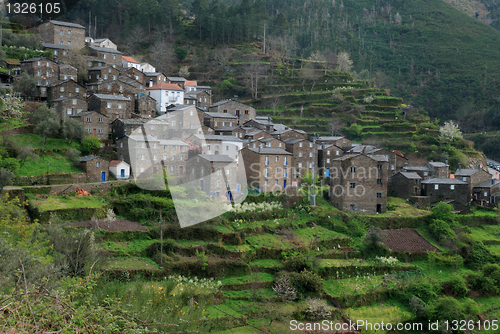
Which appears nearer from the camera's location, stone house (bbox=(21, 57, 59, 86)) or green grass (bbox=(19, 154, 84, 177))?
green grass (bbox=(19, 154, 84, 177))

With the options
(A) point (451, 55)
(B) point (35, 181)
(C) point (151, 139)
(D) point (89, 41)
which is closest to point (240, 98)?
(D) point (89, 41)

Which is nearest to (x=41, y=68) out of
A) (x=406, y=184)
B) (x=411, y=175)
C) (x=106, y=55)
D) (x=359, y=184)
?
(x=106, y=55)

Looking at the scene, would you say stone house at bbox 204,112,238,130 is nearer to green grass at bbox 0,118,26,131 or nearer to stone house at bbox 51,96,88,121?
stone house at bbox 51,96,88,121

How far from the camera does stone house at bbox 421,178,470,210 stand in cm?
4138

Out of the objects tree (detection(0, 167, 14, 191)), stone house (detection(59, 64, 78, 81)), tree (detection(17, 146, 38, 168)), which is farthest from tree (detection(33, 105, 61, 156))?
stone house (detection(59, 64, 78, 81))

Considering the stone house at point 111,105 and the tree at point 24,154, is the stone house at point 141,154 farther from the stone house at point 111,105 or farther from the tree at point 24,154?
the tree at point 24,154

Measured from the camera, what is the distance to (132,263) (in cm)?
2497

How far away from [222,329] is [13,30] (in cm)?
4840

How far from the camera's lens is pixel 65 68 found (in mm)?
45469

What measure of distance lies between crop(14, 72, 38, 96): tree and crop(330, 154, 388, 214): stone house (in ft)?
97.3

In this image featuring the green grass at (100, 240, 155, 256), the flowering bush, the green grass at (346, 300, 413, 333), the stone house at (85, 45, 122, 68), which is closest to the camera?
the green grass at (100, 240, 155, 256)

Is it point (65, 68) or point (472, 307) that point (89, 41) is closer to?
point (65, 68)

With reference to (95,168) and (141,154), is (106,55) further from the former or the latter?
(95,168)

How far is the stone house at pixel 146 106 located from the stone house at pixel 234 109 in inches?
270
